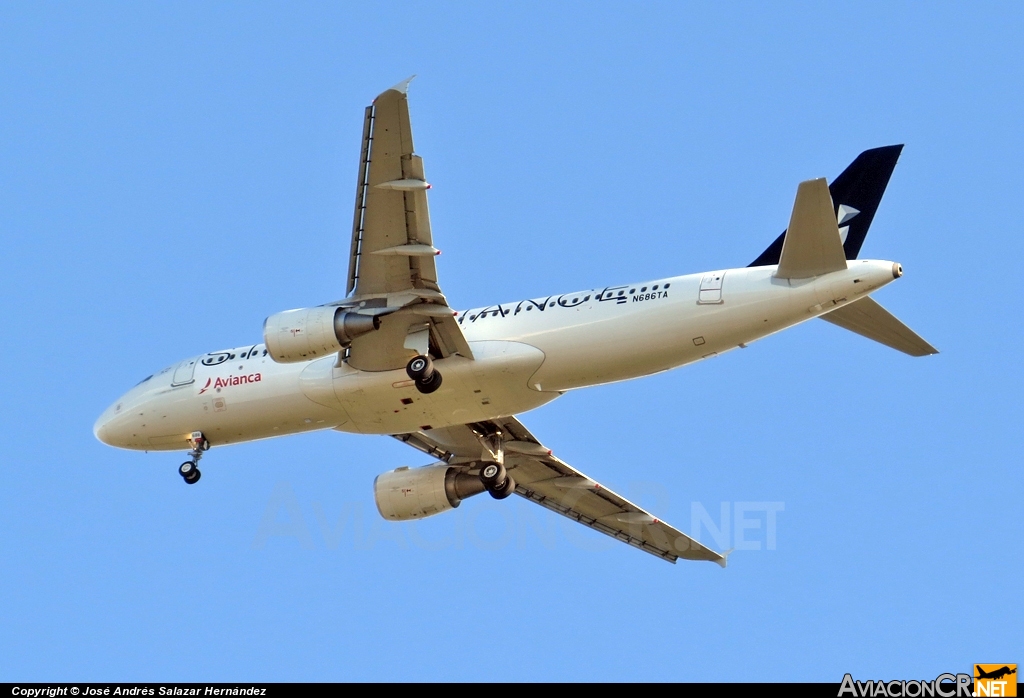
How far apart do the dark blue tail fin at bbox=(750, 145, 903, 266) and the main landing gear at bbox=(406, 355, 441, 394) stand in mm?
8294

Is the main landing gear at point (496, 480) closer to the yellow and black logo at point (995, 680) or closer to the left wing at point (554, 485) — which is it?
the left wing at point (554, 485)

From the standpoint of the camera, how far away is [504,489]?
31.2 meters

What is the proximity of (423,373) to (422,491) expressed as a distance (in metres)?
5.43

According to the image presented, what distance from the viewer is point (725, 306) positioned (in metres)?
26.1

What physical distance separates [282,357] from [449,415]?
13.4ft

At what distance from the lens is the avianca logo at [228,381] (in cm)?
2925

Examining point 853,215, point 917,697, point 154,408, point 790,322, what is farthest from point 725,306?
point 154,408

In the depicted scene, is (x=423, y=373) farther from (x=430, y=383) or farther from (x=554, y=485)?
(x=554, y=485)

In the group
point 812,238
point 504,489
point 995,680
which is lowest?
point 995,680

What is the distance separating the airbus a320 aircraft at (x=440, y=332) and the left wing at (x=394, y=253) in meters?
0.03

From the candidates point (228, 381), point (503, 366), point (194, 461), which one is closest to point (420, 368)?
point (503, 366)

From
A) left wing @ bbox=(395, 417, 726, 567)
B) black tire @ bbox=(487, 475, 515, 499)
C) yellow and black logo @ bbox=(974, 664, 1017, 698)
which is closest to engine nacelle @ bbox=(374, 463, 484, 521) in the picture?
left wing @ bbox=(395, 417, 726, 567)

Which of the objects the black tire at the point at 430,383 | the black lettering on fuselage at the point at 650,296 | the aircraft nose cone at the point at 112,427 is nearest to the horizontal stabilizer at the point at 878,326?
the black lettering on fuselage at the point at 650,296

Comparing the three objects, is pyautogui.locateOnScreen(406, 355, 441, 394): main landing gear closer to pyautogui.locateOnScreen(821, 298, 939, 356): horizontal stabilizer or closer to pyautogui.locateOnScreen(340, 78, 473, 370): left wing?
pyautogui.locateOnScreen(340, 78, 473, 370): left wing
